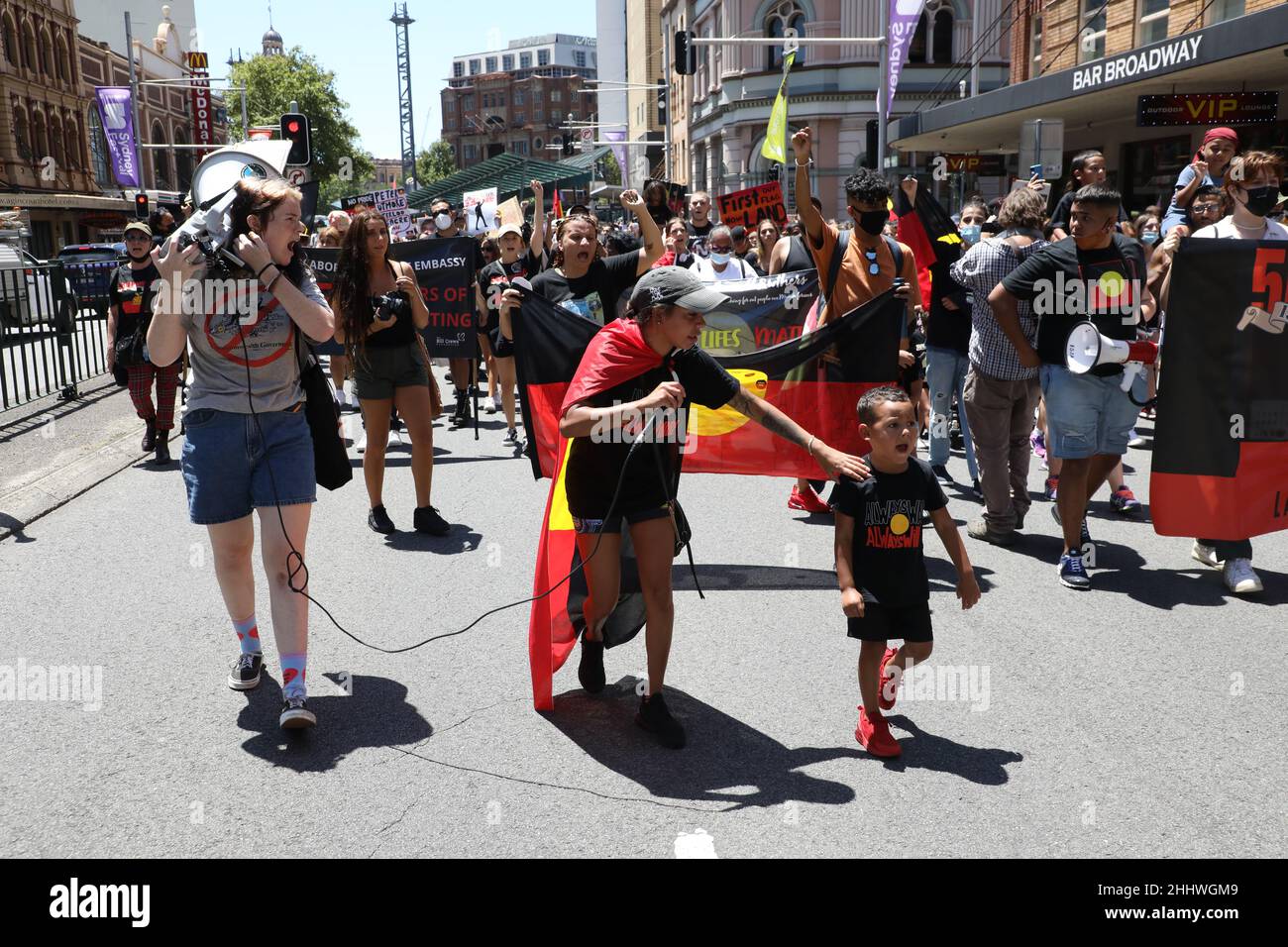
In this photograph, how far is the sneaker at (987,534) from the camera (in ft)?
23.5

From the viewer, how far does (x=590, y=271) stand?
311 inches

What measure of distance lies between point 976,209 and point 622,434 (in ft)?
27.2

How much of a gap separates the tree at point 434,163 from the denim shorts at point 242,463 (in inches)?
5906

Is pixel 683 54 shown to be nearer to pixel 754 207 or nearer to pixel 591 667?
pixel 754 207

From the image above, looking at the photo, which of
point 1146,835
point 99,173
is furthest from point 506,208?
point 99,173

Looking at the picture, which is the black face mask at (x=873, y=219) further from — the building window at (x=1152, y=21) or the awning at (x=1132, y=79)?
the building window at (x=1152, y=21)

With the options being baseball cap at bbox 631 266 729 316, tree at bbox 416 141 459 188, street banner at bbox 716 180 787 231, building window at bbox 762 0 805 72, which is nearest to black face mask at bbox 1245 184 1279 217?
baseball cap at bbox 631 266 729 316

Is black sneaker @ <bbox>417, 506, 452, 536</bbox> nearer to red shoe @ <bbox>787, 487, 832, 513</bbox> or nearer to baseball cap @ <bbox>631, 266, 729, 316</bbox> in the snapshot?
red shoe @ <bbox>787, 487, 832, 513</bbox>

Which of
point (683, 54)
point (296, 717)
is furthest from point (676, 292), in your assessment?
point (683, 54)

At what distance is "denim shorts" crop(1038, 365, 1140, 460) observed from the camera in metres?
6.41

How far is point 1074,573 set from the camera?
631 cm

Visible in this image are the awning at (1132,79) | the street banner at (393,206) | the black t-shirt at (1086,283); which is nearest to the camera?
the black t-shirt at (1086,283)

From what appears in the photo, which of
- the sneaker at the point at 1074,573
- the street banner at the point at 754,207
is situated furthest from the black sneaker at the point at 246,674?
the street banner at the point at 754,207

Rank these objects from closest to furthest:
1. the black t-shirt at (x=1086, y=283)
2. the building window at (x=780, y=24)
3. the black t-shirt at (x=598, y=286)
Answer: the black t-shirt at (x=1086, y=283) → the black t-shirt at (x=598, y=286) → the building window at (x=780, y=24)
